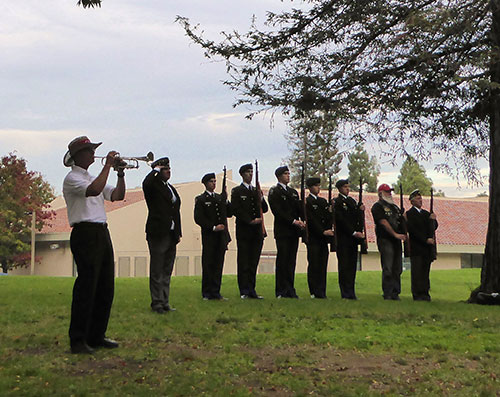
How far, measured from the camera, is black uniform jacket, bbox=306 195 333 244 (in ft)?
48.6

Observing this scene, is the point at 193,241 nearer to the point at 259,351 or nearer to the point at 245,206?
the point at 245,206

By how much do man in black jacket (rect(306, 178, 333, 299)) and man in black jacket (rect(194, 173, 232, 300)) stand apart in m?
1.71

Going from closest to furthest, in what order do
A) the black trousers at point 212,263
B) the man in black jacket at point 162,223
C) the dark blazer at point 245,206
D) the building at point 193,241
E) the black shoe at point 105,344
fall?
the black shoe at point 105,344
the man in black jacket at point 162,223
the black trousers at point 212,263
the dark blazer at point 245,206
the building at point 193,241

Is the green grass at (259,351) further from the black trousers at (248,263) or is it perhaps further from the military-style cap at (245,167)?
the military-style cap at (245,167)

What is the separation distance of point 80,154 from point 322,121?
7.93 metres

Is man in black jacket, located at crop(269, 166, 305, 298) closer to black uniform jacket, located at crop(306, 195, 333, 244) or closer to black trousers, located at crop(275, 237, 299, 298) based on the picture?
black trousers, located at crop(275, 237, 299, 298)

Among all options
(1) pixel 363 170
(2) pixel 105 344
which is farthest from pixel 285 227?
(1) pixel 363 170

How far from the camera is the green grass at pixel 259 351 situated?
7105mm

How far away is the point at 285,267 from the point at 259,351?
5976 mm

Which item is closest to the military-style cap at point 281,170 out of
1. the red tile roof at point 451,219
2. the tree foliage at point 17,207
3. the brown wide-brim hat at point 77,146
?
the brown wide-brim hat at point 77,146

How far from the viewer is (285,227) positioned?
47.8 feet

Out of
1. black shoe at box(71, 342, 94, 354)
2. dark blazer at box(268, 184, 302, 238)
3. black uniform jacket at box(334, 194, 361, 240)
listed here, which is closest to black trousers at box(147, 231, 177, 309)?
dark blazer at box(268, 184, 302, 238)

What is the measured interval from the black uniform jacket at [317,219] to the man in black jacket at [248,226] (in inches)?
39.4

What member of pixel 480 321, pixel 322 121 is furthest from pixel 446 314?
pixel 322 121
